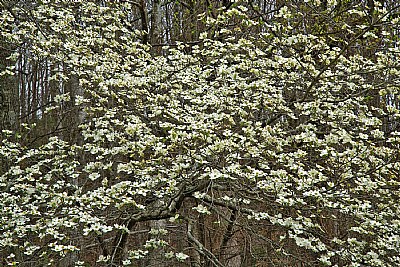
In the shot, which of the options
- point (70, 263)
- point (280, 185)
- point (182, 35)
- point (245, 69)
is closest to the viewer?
point (280, 185)

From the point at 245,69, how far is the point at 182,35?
322 centimetres

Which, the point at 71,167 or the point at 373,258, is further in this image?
the point at 71,167

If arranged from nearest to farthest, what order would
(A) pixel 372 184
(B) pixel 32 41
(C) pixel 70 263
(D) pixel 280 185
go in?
(D) pixel 280 185
(A) pixel 372 184
(B) pixel 32 41
(C) pixel 70 263

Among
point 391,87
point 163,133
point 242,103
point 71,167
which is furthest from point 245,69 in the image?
point 71,167

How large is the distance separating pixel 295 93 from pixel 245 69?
0.66 metres

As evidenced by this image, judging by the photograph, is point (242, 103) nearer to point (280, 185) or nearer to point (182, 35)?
point (280, 185)

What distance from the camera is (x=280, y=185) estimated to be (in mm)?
3602

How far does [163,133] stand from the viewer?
15.8 ft

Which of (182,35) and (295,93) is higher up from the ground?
(182,35)

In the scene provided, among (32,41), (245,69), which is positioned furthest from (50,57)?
(245,69)

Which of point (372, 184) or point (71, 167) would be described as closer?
point (372, 184)

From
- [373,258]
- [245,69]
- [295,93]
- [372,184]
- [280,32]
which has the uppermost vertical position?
[280,32]

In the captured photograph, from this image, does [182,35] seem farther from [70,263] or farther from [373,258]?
[373,258]

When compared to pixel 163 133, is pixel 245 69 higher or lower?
higher
